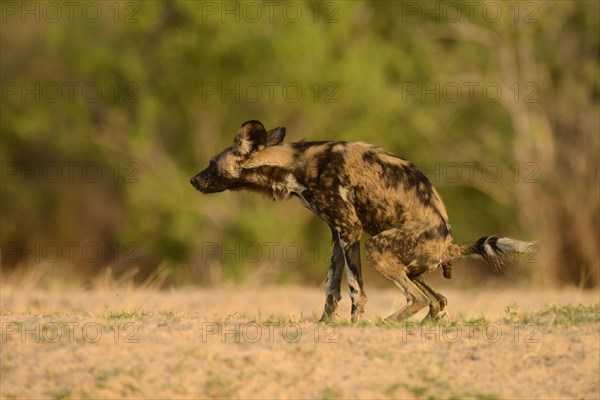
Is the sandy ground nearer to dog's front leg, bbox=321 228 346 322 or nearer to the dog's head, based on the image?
dog's front leg, bbox=321 228 346 322

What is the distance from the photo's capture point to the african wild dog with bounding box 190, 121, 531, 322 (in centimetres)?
800

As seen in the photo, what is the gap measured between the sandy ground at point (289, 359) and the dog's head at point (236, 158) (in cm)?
146

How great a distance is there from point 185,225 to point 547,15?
27.0 ft

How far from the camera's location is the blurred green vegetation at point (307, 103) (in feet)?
70.0

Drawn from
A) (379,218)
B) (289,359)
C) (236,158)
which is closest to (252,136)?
(236,158)

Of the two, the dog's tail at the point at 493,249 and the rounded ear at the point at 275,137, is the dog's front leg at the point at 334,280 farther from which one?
the rounded ear at the point at 275,137

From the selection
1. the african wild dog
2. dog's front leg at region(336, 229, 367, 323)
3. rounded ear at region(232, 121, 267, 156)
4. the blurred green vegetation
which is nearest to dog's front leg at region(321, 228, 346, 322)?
the african wild dog

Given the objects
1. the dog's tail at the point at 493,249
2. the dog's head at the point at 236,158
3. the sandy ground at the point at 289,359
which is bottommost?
the sandy ground at the point at 289,359

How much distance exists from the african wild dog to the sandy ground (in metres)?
0.63

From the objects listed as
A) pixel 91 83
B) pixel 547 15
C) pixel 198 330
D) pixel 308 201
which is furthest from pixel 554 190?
pixel 198 330

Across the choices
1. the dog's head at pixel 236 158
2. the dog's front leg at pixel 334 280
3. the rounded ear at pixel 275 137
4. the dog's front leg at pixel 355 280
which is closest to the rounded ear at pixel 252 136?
the dog's head at pixel 236 158

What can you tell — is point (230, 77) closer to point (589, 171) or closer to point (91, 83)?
point (91, 83)

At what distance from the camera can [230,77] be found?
21.7 m

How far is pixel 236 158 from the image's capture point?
28.7 ft
